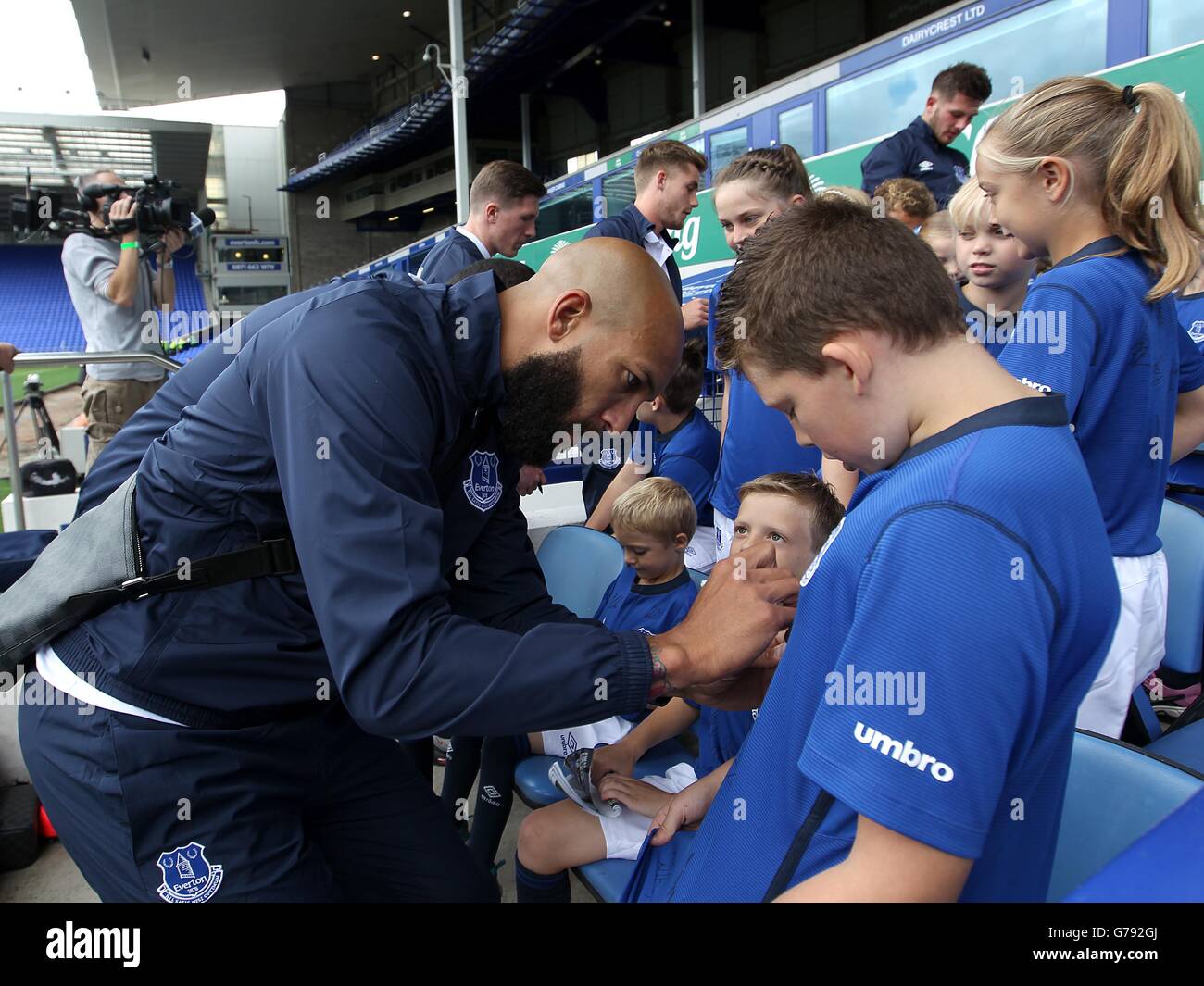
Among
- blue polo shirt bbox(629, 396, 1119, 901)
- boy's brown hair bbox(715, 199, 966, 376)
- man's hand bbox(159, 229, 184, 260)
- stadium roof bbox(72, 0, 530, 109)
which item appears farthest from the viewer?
stadium roof bbox(72, 0, 530, 109)

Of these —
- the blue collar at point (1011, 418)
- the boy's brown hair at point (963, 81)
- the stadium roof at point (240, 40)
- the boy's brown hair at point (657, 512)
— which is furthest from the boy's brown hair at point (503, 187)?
the stadium roof at point (240, 40)

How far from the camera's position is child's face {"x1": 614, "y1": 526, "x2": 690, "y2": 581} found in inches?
98.0

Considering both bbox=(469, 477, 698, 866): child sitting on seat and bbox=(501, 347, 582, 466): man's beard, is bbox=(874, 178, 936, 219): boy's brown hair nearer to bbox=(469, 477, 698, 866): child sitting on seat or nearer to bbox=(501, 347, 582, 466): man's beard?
bbox=(469, 477, 698, 866): child sitting on seat

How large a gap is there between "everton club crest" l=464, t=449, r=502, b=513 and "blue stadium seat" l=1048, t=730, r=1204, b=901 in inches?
45.1

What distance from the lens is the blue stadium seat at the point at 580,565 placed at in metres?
2.78

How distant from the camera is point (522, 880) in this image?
6.51 feet

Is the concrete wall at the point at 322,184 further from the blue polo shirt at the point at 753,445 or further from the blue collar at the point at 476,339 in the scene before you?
the blue collar at the point at 476,339

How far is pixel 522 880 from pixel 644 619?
740 mm

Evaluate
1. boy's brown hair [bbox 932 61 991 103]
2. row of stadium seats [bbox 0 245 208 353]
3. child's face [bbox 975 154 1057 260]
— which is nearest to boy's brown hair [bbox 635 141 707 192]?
boy's brown hair [bbox 932 61 991 103]

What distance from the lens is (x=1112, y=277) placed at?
1730 mm

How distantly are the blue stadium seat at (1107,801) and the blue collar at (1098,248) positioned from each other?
96cm

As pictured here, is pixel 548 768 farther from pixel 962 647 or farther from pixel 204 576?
pixel 962 647
